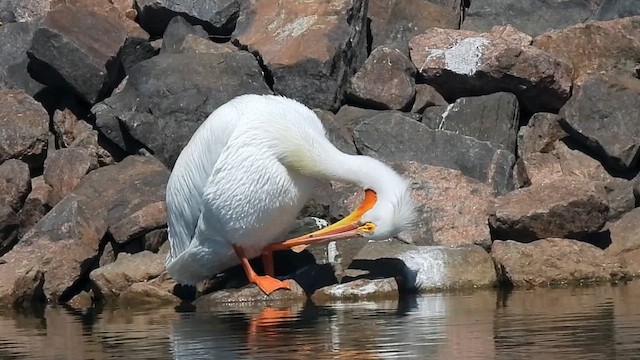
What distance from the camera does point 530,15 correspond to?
Answer: 72.1 feet

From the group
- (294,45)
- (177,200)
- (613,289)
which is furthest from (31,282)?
(613,289)

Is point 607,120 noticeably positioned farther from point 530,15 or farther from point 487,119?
point 530,15

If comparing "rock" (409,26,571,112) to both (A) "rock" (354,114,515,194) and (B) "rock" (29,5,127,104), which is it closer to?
(A) "rock" (354,114,515,194)

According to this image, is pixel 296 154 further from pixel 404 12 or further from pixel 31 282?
pixel 404 12

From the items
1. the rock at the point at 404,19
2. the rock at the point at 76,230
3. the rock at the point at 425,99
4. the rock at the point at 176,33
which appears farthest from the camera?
the rock at the point at 404,19

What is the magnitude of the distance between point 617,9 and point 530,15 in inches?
50.9

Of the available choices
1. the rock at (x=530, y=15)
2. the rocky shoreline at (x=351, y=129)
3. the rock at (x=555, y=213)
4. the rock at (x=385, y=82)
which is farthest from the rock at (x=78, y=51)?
the rock at (x=555, y=213)

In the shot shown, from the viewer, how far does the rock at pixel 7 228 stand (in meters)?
18.7

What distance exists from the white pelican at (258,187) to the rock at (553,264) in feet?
4.55

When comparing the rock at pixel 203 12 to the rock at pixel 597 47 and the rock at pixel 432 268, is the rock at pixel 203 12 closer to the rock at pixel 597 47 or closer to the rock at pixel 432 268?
the rock at pixel 597 47

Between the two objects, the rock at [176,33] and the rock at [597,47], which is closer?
the rock at [597,47]

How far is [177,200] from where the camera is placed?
55.4 feet

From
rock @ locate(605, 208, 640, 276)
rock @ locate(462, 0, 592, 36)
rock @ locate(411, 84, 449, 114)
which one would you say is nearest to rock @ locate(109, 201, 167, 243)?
rock @ locate(411, 84, 449, 114)

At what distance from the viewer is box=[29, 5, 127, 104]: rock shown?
66.6ft
